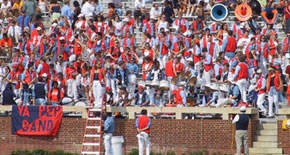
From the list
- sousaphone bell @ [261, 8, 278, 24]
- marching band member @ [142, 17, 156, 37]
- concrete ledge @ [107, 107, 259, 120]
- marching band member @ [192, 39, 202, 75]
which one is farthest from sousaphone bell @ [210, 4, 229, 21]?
concrete ledge @ [107, 107, 259, 120]

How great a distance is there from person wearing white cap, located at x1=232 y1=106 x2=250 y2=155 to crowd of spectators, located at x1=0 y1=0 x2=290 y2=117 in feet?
5.48

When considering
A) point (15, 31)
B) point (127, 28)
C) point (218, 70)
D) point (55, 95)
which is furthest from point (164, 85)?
point (15, 31)

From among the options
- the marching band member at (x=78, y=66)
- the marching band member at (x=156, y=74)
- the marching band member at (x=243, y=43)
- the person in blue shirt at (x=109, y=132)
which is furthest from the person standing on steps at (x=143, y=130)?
the marching band member at (x=243, y=43)

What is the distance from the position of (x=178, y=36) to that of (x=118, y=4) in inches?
205

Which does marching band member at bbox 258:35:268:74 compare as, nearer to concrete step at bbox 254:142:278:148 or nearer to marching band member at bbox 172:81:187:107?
marching band member at bbox 172:81:187:107

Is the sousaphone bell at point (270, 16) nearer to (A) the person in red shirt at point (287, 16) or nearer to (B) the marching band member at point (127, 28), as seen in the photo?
(A) the person in red shirt at point (287, 16)

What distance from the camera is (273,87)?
1214 inches

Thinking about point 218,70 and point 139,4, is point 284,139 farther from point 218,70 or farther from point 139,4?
point 139,4

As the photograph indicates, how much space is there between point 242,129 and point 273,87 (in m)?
3.08

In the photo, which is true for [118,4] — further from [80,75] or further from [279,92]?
[279,92]

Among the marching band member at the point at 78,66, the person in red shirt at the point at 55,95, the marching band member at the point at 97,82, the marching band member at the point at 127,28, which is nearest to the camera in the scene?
the marching band member at the point at 97,82

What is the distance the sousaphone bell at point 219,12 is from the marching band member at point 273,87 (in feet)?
16.0

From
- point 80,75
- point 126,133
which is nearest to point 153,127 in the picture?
point 126,133

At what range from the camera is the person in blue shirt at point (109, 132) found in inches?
1157
